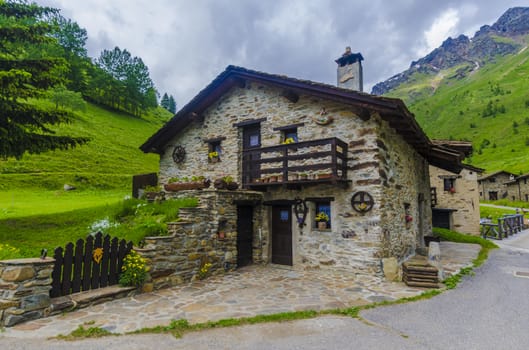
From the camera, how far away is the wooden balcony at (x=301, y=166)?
8.41 meters

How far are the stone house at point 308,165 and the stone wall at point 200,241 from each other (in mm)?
66

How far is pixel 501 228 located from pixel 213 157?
19.8 meters

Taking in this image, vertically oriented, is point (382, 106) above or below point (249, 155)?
above

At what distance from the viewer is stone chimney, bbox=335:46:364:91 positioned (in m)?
11.6

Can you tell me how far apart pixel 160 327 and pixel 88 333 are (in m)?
1.09

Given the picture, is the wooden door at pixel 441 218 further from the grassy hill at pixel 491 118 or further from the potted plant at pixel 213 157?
the grassy hill at pixel 491 118

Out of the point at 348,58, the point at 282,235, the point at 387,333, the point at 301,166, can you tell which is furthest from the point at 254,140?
the point at 387,333

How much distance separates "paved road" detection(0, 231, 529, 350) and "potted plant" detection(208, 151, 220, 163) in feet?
27.0

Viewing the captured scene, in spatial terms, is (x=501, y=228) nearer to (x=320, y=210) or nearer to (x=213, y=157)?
(x=320, y=210)

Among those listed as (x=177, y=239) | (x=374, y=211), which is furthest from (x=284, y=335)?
(x=374, y=211)

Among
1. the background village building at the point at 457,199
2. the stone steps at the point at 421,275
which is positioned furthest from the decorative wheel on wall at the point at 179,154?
the background village building at the point at 457,199

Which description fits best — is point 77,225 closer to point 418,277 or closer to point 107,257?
point 107,257

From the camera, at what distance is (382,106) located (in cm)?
811

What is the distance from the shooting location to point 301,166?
28.4ft
